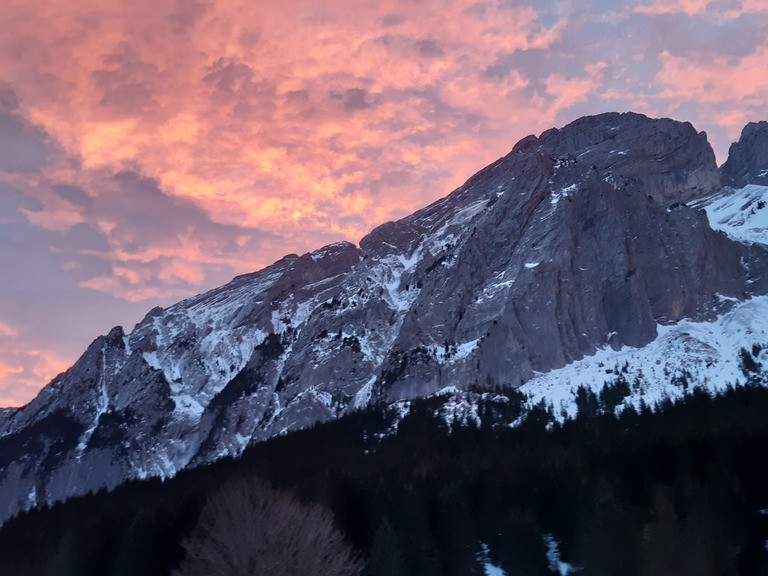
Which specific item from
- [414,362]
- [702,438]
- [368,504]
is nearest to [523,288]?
[414,362]

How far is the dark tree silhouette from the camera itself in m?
43.7

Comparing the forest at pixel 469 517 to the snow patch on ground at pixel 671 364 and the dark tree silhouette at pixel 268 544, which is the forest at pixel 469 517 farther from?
the snow patch on ground at pixel 671 364

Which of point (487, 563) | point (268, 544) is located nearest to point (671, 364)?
point (487, 563)

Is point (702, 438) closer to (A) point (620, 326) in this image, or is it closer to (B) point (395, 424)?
(B) point (395, 424)

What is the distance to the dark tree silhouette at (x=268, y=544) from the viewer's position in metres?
43.7

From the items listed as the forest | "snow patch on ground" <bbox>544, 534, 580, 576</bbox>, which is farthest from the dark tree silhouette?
"snow patch on ground" <bbox>544, 534, 580, 576</bbox>

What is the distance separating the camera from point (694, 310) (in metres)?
181

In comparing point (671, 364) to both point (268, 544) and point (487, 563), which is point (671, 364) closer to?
point (487, 563)

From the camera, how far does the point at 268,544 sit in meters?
45.3

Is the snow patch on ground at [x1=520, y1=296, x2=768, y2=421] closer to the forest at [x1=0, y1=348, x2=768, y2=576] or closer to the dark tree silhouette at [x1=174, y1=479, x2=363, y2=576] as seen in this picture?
the forest at [x1=0, y1=348, x2=768, y2=576]

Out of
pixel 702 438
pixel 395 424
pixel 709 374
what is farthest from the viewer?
pixel 709 374

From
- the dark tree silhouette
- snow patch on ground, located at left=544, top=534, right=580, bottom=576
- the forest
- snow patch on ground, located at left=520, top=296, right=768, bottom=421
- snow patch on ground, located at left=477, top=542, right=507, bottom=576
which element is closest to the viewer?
the dark tree silhouette

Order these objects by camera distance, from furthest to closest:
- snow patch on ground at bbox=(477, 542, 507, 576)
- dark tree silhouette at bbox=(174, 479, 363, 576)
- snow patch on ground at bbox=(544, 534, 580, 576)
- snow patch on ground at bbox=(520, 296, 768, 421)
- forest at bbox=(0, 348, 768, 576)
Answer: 1. snow patch on ground at bbox=(520, 296, 768, 421)
2. snow patch on ground at bbox=(477, 542, 507, 576)
3. snow patch on ground at bbox=(544, 534, 580, 576)
4. forest at bbox=(0, 348, 768, 576)
5. dark tree silhouette at bbox=(174, 479, 363, 576)

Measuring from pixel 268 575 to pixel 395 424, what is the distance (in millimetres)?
80994
